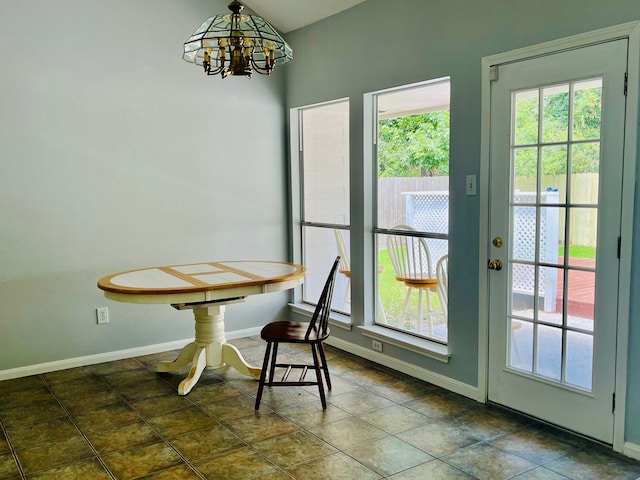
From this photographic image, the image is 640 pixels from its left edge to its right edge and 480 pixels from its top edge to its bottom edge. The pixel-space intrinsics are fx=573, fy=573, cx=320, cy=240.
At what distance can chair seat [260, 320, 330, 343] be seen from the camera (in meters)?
3.26

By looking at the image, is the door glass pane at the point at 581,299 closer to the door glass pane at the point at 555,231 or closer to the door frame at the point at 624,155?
the door glass pane at the point at 555,231

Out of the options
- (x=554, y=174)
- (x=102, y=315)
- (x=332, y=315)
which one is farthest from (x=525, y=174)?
(x=102, y=315)

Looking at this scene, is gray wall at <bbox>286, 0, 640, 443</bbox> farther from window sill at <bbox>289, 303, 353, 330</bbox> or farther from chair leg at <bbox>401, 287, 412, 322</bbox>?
chair leg at <bbox>401, 287, 412, 322</bbox>

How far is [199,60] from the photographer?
3166 millimetres

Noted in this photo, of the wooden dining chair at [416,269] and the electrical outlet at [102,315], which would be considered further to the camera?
the electrical outlet at [102,315]

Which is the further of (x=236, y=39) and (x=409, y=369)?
(x=409, y=369)

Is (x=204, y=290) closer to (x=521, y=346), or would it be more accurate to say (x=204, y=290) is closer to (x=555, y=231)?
(x=521, y=346)

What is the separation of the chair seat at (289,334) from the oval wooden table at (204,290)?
0.24 metres

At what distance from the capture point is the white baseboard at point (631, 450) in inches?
104

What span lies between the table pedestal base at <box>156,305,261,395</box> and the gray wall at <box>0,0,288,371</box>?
0.65 m

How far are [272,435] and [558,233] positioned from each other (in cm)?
179

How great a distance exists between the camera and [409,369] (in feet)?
12.5

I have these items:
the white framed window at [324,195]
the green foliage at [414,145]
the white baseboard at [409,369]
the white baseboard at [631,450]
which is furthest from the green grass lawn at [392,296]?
the white baseboard at [631,450]

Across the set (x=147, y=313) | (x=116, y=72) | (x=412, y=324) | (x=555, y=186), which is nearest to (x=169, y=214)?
(x=147, y=313)
